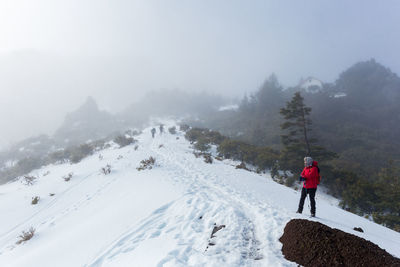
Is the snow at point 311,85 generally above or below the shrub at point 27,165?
above

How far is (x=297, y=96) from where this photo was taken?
65.7 feet

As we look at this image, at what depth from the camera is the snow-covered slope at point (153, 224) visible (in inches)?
137

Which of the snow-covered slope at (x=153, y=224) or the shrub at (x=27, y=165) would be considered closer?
the snow-covered slope at (x=153, y=224)

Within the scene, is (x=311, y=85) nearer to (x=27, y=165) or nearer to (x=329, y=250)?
(x=329, y=250)

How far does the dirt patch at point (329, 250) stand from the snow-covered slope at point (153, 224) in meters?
0.28

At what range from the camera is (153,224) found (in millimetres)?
4816

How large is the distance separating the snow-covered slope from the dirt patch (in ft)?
0.93

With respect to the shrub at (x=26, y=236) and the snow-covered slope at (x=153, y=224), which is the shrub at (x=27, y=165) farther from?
the shrub at (x=26, y=236)

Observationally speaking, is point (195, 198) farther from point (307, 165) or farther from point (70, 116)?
point (70, 116)

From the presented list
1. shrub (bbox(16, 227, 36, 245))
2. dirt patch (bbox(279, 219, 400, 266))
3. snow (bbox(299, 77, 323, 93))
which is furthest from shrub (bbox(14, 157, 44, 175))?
snow (bbox(299, 77, 323, 93))

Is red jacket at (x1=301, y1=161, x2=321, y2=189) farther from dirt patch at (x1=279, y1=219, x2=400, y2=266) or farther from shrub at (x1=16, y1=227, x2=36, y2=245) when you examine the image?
shrub at (x1=16, y1=227, x2=36, y2=245)

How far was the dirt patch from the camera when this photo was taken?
2.60m

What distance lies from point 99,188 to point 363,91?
90007 millimetres

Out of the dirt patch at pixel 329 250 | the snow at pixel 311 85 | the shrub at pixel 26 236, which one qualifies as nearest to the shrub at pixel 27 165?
the shrub at pixel 26 236
